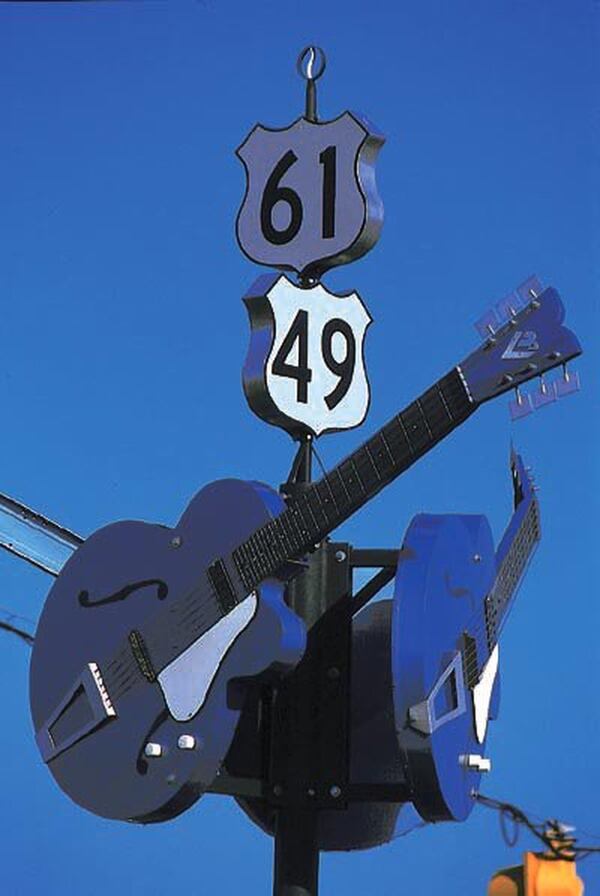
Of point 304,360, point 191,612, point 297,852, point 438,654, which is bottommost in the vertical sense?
point 297,852

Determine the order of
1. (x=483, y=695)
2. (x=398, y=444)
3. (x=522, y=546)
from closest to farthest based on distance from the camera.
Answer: (x=398, y=444)
(x=483, y=695)
(x=522, y=546)

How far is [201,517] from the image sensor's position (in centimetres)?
350

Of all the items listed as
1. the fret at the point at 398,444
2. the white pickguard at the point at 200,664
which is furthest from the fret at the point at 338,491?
the white pickguard at the point at 200,664

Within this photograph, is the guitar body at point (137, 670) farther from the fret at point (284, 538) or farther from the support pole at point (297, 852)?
the support pole at point (297, 852)

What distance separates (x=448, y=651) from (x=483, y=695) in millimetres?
231

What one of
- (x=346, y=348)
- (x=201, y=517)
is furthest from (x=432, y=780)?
(x=346, y=348)

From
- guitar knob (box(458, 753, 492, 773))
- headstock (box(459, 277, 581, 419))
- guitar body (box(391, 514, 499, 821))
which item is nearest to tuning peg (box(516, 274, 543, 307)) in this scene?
headstock (box(459, 277, 581, 419))

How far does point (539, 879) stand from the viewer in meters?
2.65

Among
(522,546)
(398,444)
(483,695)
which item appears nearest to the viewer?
(398,444)

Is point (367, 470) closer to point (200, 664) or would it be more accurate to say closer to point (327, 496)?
point (327, 496)

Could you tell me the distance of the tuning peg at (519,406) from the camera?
3188 millimetres

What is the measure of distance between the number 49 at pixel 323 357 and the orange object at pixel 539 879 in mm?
1171

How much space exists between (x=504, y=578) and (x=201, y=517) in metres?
0.52

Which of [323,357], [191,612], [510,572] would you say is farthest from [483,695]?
[323,357]
